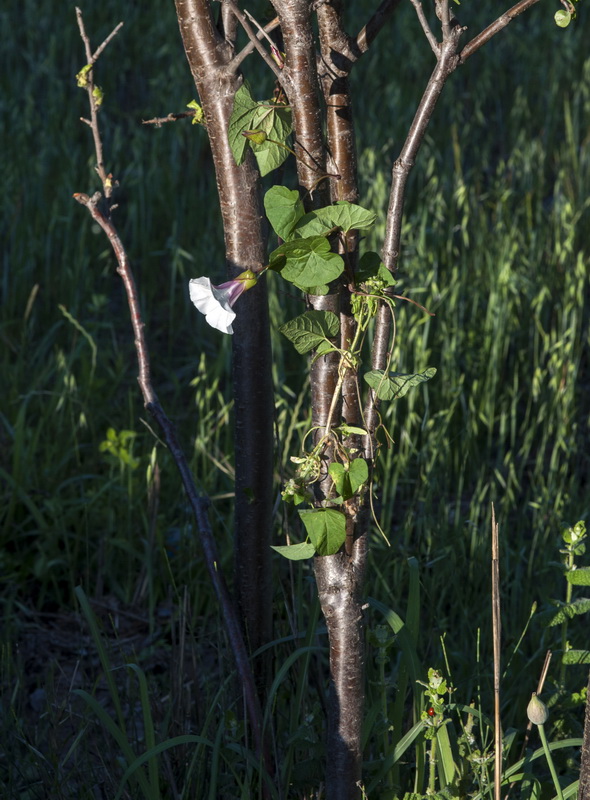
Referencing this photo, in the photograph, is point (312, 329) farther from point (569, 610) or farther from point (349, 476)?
point (569, 610)

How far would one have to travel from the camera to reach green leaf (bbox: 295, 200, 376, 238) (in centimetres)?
96

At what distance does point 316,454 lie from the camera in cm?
101

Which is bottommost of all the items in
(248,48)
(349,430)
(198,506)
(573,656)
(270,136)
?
(573,656)

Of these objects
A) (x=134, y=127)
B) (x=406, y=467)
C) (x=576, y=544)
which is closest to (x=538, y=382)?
(x=406, y=467)

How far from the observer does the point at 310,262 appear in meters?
0.95

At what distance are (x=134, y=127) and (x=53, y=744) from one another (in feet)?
9.70

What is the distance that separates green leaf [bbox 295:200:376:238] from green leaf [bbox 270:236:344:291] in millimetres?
19

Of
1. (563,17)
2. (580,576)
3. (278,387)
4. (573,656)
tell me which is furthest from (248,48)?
(278,387)

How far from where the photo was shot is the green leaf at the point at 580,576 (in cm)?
118

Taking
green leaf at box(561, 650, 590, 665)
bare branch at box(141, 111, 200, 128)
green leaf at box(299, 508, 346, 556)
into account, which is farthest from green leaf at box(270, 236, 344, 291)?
green leaf at box(561, 650, 590, 665)

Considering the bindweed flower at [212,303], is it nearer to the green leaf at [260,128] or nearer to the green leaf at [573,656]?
the green leaf at [260,128]

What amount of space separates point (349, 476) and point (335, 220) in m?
0.28

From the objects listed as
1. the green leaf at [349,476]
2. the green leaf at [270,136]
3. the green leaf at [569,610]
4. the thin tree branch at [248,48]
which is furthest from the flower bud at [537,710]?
the thin tree branch at [248,48]

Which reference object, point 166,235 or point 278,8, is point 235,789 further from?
point 166,235
